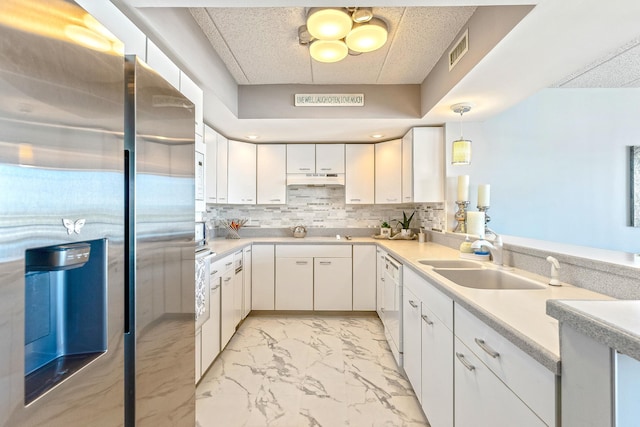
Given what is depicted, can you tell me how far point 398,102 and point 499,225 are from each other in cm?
164

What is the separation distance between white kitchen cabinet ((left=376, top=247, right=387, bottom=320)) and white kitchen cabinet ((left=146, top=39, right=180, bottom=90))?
2.24 metres

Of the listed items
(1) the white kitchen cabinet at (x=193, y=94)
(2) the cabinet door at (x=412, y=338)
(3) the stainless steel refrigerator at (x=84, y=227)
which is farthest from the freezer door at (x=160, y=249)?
(2) the cabinet door at (x=412, y=338)

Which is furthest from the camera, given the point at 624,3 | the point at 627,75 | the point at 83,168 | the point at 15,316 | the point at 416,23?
the point at 627,75

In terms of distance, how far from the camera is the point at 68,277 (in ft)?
2.48

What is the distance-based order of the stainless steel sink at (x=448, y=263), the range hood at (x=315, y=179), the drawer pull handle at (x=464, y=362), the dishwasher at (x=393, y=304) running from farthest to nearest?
the range hood at (x=315, y=179) < the dishwasher at (x=393, y=304) < the stainless steel sink at (x=448, y=263) < the drawer pull handle at (x=464, y=362)

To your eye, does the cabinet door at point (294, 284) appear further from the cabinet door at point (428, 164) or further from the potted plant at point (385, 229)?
the cabinet door at point (428, 164)

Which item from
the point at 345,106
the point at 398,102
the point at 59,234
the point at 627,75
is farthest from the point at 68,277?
the point at 627,75

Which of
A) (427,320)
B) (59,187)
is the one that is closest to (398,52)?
(427,320)

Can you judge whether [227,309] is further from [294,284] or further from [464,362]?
[464,362]

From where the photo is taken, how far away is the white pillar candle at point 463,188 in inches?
110

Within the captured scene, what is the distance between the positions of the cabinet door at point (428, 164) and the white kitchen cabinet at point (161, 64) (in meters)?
2.33

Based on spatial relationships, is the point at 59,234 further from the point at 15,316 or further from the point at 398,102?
the point at 398,102

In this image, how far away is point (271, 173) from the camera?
3.69 meters

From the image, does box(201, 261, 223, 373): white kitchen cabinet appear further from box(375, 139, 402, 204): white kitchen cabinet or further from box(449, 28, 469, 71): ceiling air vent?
box(449, 28, 469, 71): ceiling air vent
